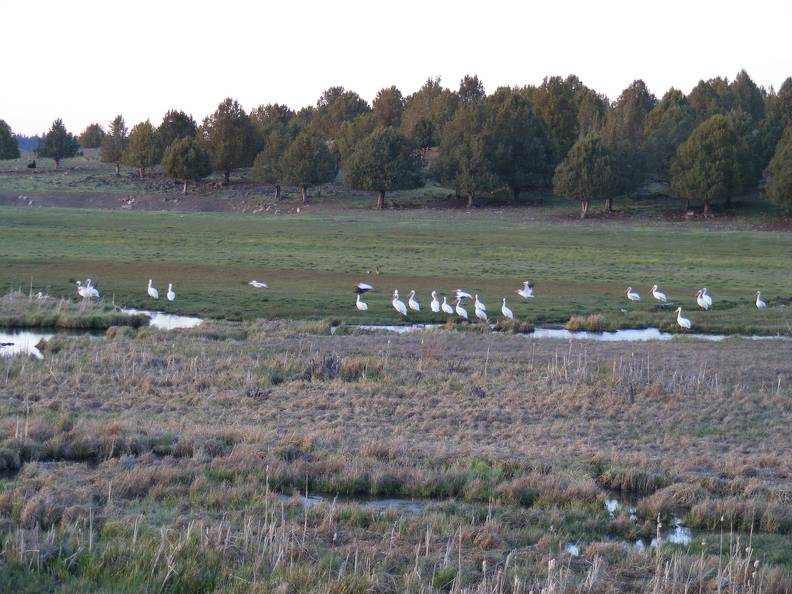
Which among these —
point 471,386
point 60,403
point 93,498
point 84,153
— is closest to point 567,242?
point 471,386

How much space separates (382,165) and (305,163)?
24.3 feet

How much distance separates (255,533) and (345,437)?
5.23 metres

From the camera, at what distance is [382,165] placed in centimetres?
9031

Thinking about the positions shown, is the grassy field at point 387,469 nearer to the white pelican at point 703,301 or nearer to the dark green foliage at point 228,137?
the white pelican at point 703,301

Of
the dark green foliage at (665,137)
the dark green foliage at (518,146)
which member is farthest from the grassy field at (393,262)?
the dark green foliage at (665,137)

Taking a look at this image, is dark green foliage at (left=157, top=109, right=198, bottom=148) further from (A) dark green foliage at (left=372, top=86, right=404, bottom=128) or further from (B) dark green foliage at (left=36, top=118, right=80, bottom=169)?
(A) dark green foliage at (left=372, top=86, right=404, bottom=128)

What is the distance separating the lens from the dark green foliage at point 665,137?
9231cm

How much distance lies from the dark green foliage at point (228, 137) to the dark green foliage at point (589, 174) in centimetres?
3624

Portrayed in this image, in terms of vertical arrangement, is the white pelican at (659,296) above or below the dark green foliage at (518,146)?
below

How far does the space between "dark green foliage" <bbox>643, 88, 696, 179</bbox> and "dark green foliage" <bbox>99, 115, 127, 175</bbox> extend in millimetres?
56054

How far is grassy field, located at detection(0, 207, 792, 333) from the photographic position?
3459cm

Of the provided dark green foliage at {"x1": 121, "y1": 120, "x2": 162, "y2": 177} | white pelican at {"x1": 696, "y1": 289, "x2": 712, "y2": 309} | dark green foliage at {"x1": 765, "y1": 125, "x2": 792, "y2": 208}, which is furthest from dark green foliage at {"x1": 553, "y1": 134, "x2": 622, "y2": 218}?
white pelican at {"x1": 696, "y1": 289, "x2": 712, "y2": 309}

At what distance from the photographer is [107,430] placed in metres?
15.5

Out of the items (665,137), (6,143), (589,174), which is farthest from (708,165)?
(6,143)
